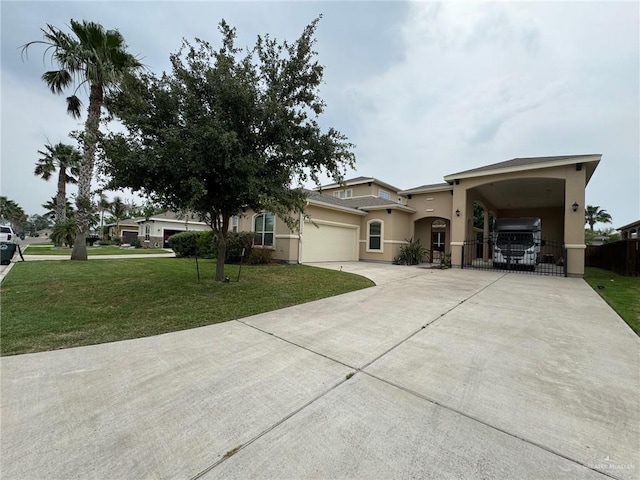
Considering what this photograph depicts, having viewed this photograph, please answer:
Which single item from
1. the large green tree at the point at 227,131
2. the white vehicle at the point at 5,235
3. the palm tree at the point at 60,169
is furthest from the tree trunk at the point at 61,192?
the large green tree at the point at 227,131

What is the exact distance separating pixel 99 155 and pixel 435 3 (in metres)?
11.6

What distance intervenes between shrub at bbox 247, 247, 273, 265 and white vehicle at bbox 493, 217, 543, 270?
12232mm

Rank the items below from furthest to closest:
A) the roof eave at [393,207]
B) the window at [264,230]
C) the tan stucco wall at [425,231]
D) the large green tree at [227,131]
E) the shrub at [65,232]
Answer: the shrub at [65,232] < the tan stucco wall at [425,231] < the roof eave at [393,207] < the window at [264,230] < the large green tree at [227,131]

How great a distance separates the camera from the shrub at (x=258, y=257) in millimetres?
13172

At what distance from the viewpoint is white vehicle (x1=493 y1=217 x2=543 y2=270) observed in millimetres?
13469

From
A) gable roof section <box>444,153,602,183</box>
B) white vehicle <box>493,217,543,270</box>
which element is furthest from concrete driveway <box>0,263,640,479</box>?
white vehicle <box>493,217,543,270</box>

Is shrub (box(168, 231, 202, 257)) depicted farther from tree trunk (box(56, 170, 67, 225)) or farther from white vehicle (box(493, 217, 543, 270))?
white vehicle (box(493, 217, 543, 270))

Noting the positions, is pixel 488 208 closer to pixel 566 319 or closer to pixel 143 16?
pixel 566 319

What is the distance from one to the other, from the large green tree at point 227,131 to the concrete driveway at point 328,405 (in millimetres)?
3557

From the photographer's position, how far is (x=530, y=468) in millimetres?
1765

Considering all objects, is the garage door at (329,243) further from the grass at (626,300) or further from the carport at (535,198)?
the grass at (626,300)

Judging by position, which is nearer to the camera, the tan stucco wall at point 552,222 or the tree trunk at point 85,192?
the tree trunk at point 85,192

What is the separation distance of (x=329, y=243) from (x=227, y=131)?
35.5 feet

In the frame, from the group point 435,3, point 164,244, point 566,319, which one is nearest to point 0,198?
point 164,244
